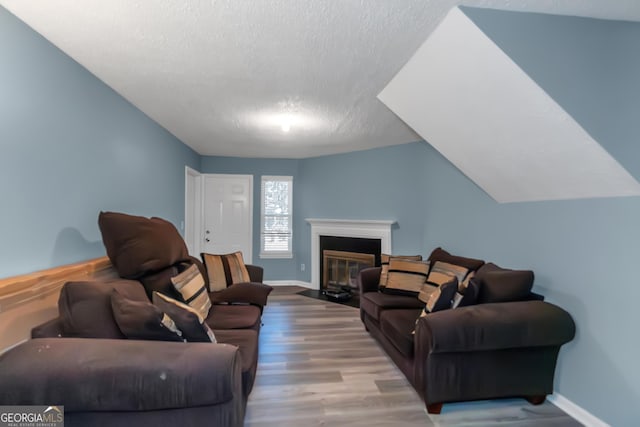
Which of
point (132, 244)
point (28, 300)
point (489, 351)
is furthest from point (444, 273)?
point (28, 300)

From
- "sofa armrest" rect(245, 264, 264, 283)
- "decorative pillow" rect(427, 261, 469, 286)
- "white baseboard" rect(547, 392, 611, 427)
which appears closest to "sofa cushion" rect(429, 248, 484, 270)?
"decorative pillow" rect(427, 261, 469, 286)

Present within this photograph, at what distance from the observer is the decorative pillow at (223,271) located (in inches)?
122

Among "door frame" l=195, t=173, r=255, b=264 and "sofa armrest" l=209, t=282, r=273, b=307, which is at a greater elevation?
"door frame" l=195, t=173, r=255, b=264

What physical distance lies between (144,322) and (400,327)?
1763mm

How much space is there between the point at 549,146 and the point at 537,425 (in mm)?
1718

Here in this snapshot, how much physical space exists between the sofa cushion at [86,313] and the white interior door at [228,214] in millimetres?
3842

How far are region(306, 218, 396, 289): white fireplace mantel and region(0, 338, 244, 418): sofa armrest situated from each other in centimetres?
348

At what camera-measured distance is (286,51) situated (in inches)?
78.1

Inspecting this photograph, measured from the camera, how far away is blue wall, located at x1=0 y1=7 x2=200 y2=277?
1604mm

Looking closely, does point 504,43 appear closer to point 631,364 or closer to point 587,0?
point 587,0

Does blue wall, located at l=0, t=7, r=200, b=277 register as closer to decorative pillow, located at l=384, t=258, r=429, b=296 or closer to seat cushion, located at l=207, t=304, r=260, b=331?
seat cushion, located at l=207, t=304, r=260, b=331

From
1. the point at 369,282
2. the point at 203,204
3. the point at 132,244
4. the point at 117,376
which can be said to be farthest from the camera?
the point at 203,204

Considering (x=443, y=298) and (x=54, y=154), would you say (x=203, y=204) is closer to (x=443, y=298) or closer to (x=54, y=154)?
(x=54, y=154)

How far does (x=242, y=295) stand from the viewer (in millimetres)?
2873
